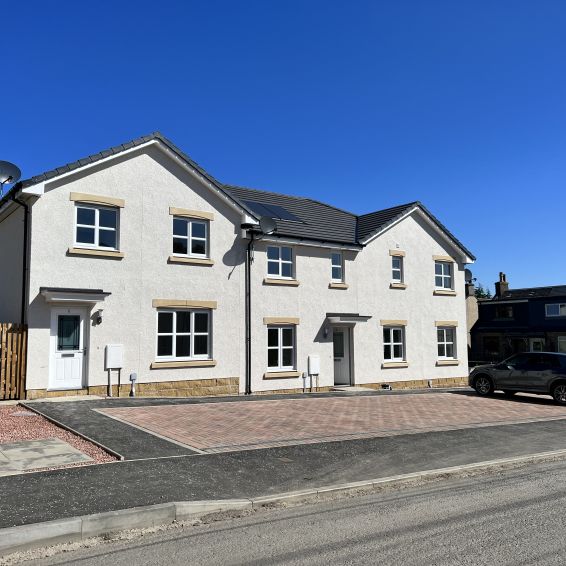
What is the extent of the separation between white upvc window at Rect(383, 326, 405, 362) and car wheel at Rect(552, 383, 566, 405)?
22.2ft

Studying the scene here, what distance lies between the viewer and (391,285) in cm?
2392

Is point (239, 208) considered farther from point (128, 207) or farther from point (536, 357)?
point (536, 357)

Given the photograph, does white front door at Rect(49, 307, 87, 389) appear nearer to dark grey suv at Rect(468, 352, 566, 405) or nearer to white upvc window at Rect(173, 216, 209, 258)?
white upvc window at Rect(173, 216, 209, 258)

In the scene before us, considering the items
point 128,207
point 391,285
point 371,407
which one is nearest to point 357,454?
point 371,407

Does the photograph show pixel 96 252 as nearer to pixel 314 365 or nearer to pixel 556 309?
pixel 314 365

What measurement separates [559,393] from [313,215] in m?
11.6

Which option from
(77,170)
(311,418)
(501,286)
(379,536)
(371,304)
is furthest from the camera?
(501,286)

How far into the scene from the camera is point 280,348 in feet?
66.7

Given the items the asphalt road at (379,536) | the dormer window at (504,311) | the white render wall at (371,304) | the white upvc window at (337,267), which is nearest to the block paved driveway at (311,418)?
the asphalt road at (379,536)

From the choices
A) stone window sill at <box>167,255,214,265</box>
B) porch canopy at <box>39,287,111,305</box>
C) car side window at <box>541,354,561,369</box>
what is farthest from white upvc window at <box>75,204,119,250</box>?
→ car side window at <box>541,354,561,369</box>

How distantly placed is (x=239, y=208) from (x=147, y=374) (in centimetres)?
637

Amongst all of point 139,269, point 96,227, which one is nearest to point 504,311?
point 139,269

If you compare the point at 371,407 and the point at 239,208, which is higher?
the point at 239,208

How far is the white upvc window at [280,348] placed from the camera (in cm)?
2009
